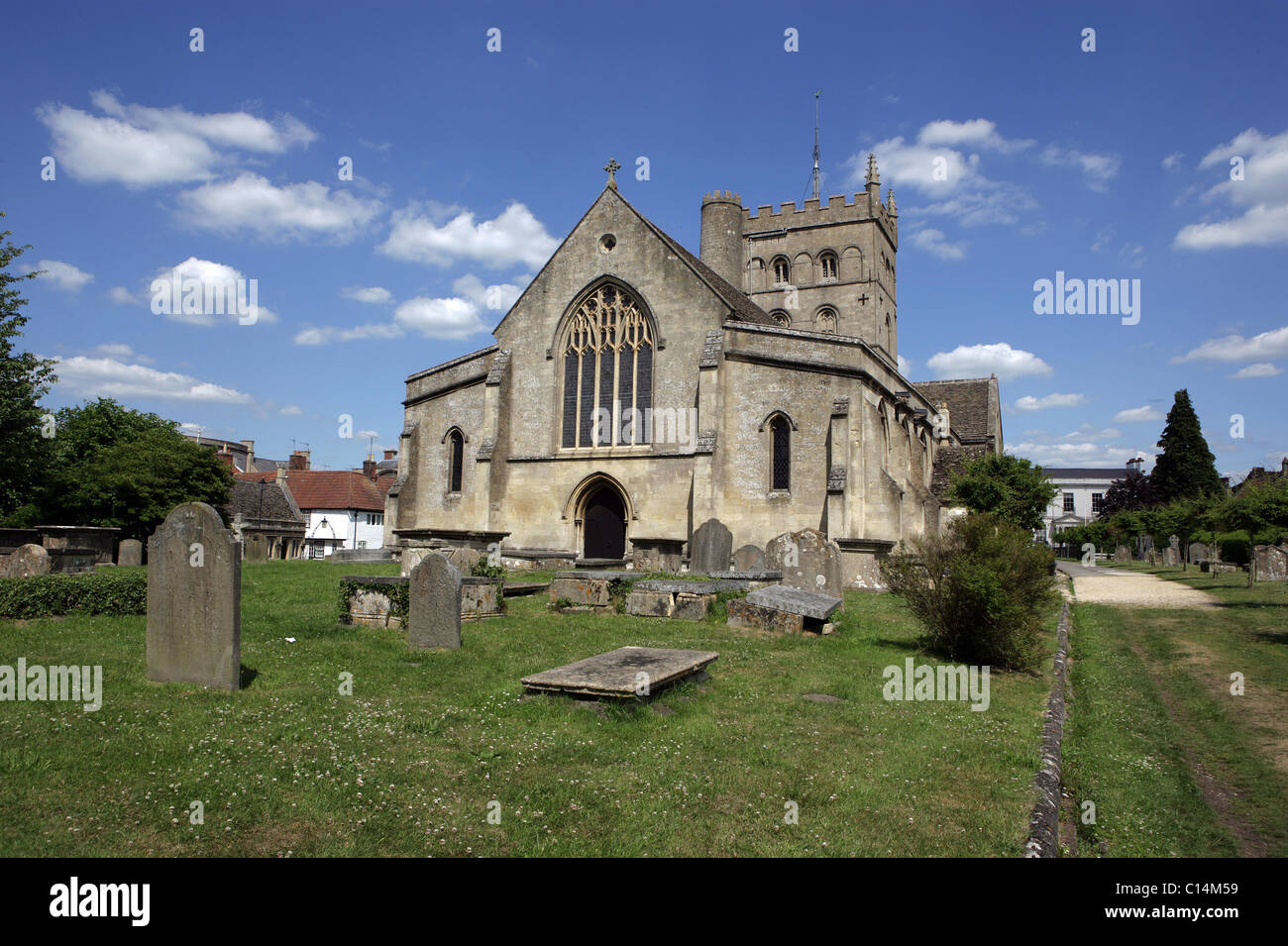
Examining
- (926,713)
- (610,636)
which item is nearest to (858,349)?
(610,636)

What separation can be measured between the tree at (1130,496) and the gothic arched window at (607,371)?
48314 millimetres

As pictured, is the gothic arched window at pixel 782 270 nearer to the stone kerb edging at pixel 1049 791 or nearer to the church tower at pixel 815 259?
the church tower at pixel 815 259

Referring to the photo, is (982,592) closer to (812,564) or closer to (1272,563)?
(812,564)

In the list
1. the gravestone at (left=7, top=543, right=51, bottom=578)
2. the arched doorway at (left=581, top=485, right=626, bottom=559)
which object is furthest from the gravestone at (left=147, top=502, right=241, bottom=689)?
the arched doorway at (left=581, top=485, right=626, bottom=559)

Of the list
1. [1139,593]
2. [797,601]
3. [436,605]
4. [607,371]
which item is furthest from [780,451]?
[436,605]

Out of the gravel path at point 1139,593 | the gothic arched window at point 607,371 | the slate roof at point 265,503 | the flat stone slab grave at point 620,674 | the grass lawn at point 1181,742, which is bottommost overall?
the gravel path at point 1139,593

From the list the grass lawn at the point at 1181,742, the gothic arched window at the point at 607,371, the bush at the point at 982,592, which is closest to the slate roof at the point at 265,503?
the gothic arched window at the point at 607,371

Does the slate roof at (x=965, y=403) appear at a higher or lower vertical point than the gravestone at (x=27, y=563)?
higher

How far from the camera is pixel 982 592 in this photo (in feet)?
34.9

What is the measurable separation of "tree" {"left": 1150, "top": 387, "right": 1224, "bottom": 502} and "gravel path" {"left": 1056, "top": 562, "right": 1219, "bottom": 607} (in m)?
28.9

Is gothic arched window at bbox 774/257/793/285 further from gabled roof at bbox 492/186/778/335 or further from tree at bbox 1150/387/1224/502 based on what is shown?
tree at bbox 1150/387/1224/502

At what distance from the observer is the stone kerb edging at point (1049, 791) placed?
4.84 meters

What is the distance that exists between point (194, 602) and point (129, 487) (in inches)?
942

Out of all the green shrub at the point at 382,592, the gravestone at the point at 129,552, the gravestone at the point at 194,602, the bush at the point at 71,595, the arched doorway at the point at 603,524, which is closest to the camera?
the gravestone at the point at 194,602
